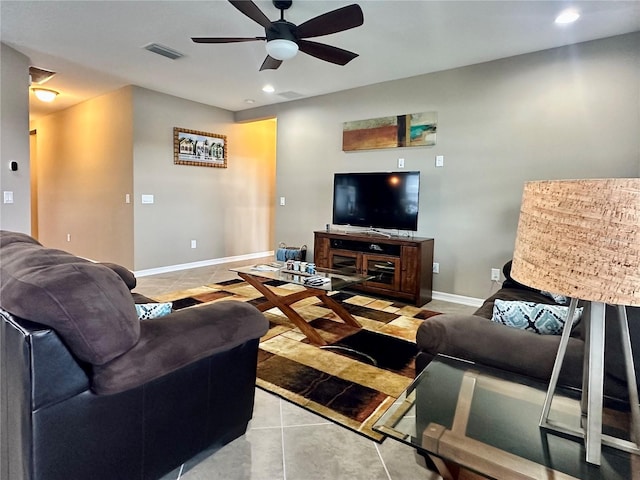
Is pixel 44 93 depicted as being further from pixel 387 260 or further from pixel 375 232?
pixel 387 260

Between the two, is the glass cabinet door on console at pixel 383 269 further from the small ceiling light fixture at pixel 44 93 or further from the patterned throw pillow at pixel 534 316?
the small ceiling light fixture at pixel 44 93

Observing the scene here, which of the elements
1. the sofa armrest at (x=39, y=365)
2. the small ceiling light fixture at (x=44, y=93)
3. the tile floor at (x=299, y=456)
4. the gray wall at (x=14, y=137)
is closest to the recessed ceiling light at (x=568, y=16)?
the tile floor at (x=299, y=456)

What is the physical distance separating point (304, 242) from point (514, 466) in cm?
459

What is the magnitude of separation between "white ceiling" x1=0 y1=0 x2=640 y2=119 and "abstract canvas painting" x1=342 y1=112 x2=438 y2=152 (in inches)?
19.5

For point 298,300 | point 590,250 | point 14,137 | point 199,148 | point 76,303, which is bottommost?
point 298,300

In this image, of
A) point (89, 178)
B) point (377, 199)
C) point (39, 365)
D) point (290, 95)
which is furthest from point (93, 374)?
point (89, 178)

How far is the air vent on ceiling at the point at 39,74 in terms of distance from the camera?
14.3 ft

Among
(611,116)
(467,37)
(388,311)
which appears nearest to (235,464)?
(388,311)

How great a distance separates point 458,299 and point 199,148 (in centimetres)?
440

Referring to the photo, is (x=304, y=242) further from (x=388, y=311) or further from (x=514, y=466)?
(x=514, y=466)

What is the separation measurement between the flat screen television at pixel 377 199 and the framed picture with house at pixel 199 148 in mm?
2360

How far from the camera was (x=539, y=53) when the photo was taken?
345 cm

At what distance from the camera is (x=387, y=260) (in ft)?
13.2

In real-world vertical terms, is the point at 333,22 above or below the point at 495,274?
above
